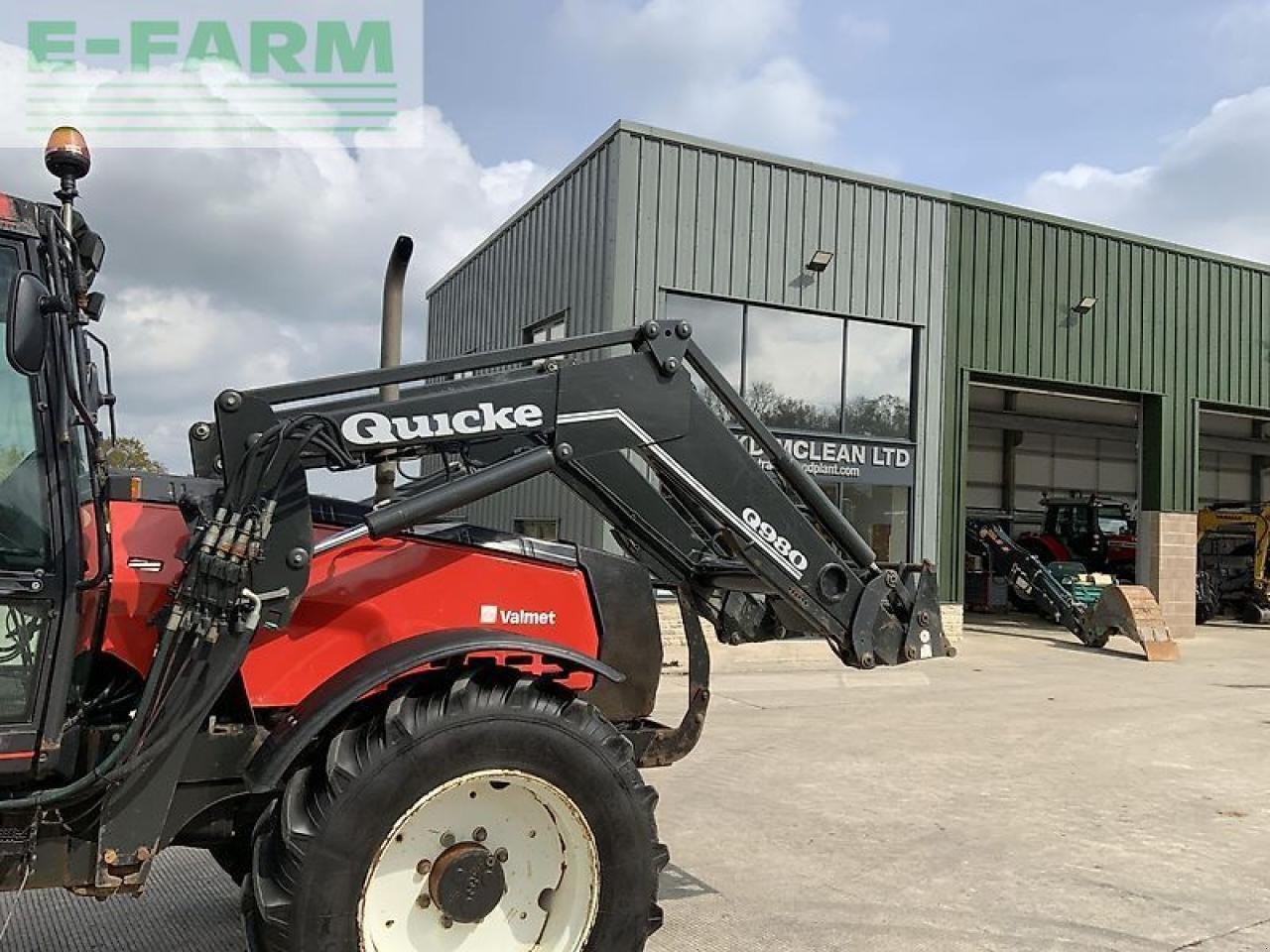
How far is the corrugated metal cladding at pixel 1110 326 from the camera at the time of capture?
602 inches

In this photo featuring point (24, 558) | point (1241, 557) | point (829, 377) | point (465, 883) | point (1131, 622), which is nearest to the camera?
point (24, 558)

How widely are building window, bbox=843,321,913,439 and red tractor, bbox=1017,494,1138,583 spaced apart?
9716mm

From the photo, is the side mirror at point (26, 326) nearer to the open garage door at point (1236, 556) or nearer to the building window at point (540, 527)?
the building window at point (540, 527)

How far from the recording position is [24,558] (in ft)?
10.3

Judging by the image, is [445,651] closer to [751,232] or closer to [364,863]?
[364,863]

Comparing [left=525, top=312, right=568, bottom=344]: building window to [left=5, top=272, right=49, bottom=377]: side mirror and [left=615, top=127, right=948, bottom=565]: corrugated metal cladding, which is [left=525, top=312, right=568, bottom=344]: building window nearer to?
[left=615, top=127, right=948, bottom=565]: corrugated metal cladding

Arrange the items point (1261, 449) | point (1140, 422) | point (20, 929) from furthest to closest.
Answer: point (1261, 449) < point (1140, 422) < point (20, 929)

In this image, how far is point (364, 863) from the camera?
10.5 ft

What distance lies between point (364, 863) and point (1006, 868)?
352 centimetres

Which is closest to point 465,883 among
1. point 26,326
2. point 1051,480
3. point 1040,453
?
point 26,326

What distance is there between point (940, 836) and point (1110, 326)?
13047 mm

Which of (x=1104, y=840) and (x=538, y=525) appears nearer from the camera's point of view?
(x=1104, y=840)

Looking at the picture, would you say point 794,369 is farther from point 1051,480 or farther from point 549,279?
point 1051,480

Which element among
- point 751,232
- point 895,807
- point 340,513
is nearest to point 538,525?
point 751,232
